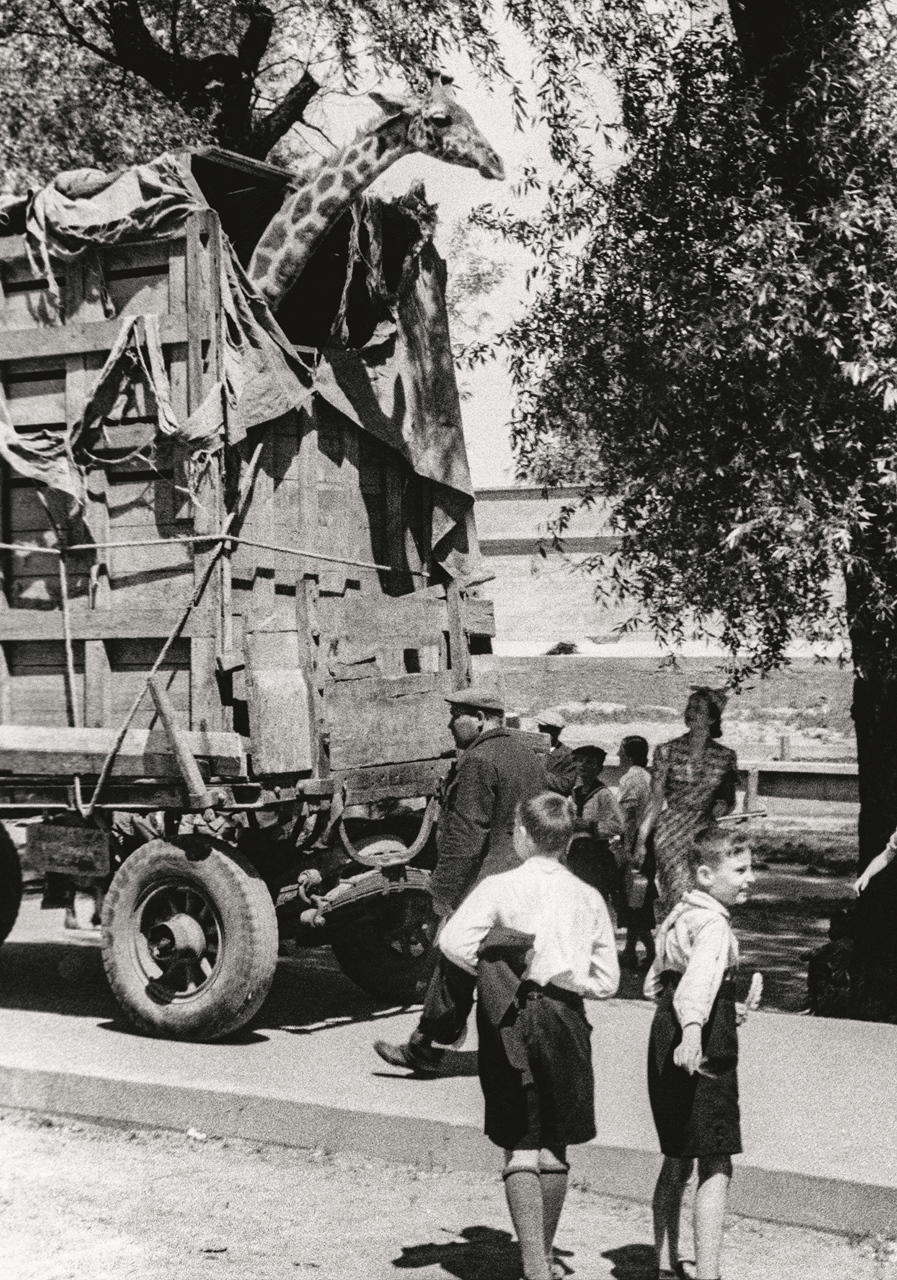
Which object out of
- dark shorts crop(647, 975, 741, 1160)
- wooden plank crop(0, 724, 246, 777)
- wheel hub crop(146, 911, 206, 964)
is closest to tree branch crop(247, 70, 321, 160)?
wooden plank crop(0, 724, 246, 777)

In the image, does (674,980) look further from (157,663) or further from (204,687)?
(157,663)


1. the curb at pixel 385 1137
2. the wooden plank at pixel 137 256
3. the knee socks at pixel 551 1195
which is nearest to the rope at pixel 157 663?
the wooden plank at pixel 137 256

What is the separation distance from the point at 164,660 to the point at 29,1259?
3659mm

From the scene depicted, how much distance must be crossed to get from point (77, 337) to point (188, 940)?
3.27 m

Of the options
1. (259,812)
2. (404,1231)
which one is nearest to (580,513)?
(259,812)

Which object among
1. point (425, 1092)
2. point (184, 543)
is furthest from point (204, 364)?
point (425, 1092)

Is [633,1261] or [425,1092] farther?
[425,1092]

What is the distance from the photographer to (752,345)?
837 cm

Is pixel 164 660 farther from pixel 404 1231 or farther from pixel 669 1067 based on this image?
pixel 669 1067

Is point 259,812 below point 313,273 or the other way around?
below

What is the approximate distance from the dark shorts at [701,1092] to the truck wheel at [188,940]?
3317 millimetres

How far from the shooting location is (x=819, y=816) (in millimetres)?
22062

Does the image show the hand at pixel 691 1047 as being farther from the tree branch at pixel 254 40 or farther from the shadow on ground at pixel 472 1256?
the tree branch at pixel 254 40

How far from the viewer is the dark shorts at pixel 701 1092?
4.94 metres
